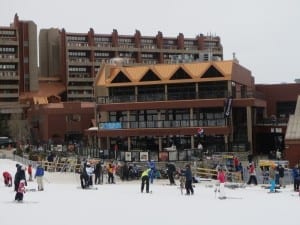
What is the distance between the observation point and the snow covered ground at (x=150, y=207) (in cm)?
1514

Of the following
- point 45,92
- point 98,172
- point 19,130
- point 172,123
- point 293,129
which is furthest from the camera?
point 45,92

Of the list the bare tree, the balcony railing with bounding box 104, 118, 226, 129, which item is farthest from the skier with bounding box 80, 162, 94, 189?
the bare tree

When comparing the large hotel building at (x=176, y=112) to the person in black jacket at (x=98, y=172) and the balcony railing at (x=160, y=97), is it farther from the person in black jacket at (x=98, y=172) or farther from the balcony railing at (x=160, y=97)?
the person in black jacket at (x=98, y=172)

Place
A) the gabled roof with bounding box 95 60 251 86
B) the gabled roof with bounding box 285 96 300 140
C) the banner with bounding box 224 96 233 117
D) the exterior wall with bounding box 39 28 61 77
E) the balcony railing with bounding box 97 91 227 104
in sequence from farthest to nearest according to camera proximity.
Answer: the exterior wall with bounding box 39 28 61 77 → the gabled roof with bounding box 95 60 251 86 → the balcony railing with bounding box 97 91 227 104 → the banner with bounding box 224 96 233 117 → the gabled roof with bounding box 285 96 300 140

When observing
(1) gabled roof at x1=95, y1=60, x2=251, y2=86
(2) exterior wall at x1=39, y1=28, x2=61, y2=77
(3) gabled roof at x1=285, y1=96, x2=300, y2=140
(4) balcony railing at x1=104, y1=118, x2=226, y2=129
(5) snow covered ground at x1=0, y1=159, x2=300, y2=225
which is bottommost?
(5) snow covered ground at x1=0, y1=159, x2=300, y2=225

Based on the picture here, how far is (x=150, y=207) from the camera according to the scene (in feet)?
58.5

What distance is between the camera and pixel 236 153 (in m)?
44.1

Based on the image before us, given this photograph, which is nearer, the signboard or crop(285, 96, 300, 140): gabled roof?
crop(285, 96, 300, 140): gabled roof

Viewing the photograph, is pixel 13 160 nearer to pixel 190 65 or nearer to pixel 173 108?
pixel 173 108

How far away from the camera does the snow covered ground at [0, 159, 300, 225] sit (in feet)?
49.7

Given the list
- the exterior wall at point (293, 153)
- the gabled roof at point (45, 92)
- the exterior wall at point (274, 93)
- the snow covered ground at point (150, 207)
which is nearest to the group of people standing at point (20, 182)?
A: the snow covered ground at point (150, 207)

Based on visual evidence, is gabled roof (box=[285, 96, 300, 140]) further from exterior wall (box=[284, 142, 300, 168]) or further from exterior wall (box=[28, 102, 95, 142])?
exterior wall (box=[28, 102, 95, 142])

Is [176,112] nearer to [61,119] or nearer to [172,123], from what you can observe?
[172,123]

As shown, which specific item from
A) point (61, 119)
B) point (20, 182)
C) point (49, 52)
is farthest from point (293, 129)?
point (49, 52)
